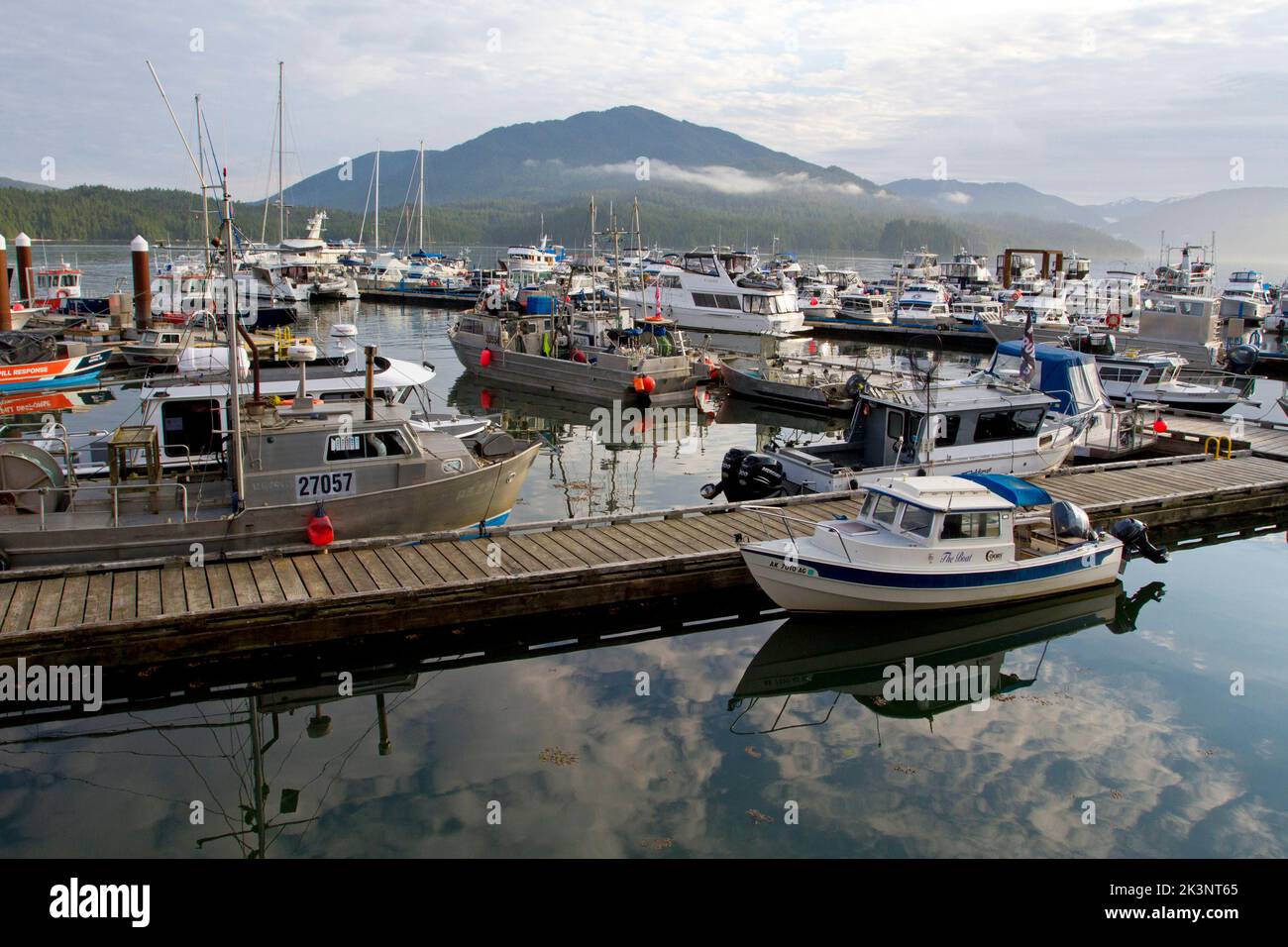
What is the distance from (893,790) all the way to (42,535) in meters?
11.8

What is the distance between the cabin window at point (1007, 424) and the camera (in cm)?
1947

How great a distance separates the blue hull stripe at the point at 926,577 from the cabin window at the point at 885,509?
881mm

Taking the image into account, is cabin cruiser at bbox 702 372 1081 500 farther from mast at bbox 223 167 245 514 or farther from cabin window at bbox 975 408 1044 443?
mast at bbox 223 167 245 514

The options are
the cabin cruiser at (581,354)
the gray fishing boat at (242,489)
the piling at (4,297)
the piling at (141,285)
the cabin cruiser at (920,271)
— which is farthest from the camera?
the cabin cruiser at (920,271)

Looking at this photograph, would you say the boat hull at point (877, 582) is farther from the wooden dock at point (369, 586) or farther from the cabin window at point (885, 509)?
the wooden dock at point (369, 586)

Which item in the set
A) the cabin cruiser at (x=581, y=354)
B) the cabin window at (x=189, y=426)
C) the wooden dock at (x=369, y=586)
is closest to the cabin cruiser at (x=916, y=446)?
the wooden dock at (x=369, y=586)

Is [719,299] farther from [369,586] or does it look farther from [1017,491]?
[369,586]

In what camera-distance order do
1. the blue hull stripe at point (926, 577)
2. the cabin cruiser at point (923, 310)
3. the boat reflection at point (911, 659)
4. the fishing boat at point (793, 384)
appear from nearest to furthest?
the boat reflection at point (911, 659)
the blue hull stripe at point (926, 577)
the fishing boat at point (793, 384)
the cabin cruiser at point (923, 310)

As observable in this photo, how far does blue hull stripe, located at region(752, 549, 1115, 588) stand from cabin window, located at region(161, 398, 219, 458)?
31.2 ft

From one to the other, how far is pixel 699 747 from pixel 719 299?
146ft

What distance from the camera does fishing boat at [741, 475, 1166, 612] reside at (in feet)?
44.3

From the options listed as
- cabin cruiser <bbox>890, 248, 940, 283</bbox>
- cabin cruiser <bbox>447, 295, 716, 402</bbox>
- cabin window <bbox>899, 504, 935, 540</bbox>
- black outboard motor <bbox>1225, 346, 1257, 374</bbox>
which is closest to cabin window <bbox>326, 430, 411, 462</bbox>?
cabin window <bbox>899, 504, 935, 540</bbox>

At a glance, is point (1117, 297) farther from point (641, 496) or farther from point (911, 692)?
point (911, 692)
